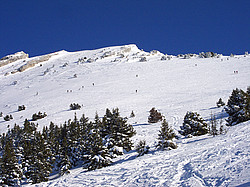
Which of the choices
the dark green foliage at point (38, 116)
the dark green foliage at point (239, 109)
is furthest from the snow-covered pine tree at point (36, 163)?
the dark green foliage at point (38, 116)

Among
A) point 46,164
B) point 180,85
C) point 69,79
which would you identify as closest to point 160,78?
point 180,85

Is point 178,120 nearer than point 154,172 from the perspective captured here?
No

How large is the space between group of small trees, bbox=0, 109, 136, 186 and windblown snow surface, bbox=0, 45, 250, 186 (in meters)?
0.85

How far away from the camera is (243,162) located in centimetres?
703

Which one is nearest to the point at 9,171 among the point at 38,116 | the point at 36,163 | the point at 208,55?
the point at 36,163

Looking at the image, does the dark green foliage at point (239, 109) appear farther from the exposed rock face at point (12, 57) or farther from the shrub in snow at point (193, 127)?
the exposed rock face at point (12, 57)

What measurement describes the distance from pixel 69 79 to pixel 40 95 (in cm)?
1364

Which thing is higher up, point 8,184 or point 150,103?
point 150,103

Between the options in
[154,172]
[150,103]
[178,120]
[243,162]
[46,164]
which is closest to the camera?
[243,162]

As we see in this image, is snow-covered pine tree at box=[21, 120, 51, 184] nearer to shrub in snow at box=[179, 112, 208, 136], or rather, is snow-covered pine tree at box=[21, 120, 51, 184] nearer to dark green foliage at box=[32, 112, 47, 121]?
shrub in snow at box=[179, 112, 208, 136]

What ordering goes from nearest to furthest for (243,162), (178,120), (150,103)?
1. (243,162)
2. (178,120)
3. (150,103)

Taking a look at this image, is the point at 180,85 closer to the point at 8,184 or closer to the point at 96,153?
the point at 96,153

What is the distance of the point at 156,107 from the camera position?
28.0 m

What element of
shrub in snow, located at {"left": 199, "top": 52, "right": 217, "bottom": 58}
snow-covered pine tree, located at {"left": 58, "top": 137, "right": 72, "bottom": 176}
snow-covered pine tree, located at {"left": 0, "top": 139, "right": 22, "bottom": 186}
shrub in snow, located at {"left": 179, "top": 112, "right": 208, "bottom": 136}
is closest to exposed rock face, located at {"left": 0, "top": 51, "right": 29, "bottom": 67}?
shrub in snow, located at {"left": 199, "top": 52, "right": 217, "bottom": 58}
